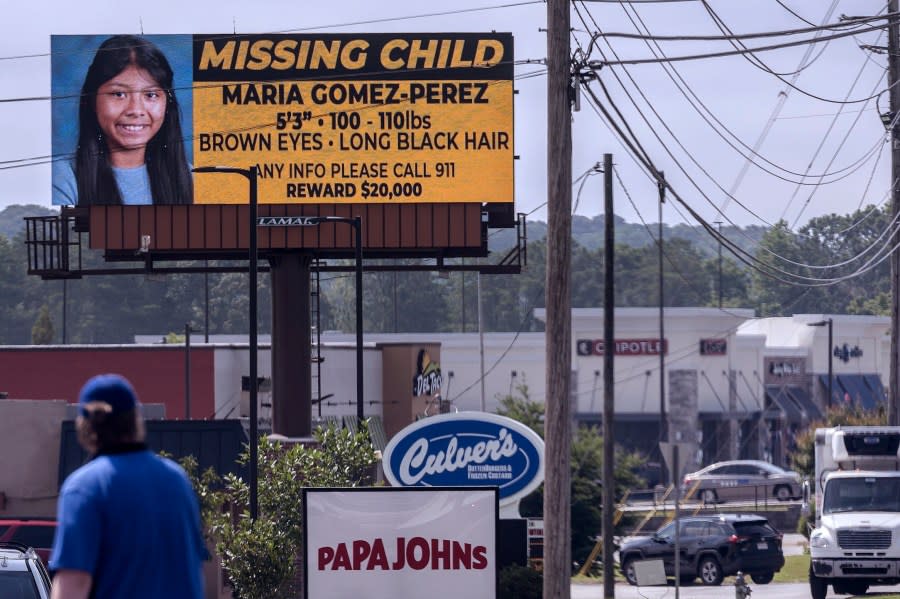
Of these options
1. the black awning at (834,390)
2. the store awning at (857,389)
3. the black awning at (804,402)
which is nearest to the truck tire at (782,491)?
the black awning at (804,402)

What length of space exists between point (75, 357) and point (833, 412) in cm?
2568

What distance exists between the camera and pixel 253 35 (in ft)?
113

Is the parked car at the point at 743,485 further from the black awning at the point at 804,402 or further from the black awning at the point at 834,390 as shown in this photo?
the black awning at the point at 834,390

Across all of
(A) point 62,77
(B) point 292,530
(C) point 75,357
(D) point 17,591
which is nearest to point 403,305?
(C) point 75,357

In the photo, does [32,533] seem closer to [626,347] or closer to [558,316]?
[558,316]

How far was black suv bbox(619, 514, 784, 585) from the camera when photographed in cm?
3753

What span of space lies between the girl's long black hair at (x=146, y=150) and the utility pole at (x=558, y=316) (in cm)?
1705

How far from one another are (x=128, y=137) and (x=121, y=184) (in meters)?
1.17

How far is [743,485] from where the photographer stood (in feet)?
224

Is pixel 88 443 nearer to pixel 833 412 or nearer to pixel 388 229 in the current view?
pixel 388 229

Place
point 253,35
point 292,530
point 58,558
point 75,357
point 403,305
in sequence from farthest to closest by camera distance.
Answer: point 403,305
point 75,357
point 253,35
point 292,530
point 58,558

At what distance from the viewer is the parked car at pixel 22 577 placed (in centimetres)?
1221

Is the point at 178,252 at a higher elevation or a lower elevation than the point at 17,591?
higher

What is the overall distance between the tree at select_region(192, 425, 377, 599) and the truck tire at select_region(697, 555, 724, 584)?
13.6 metres
